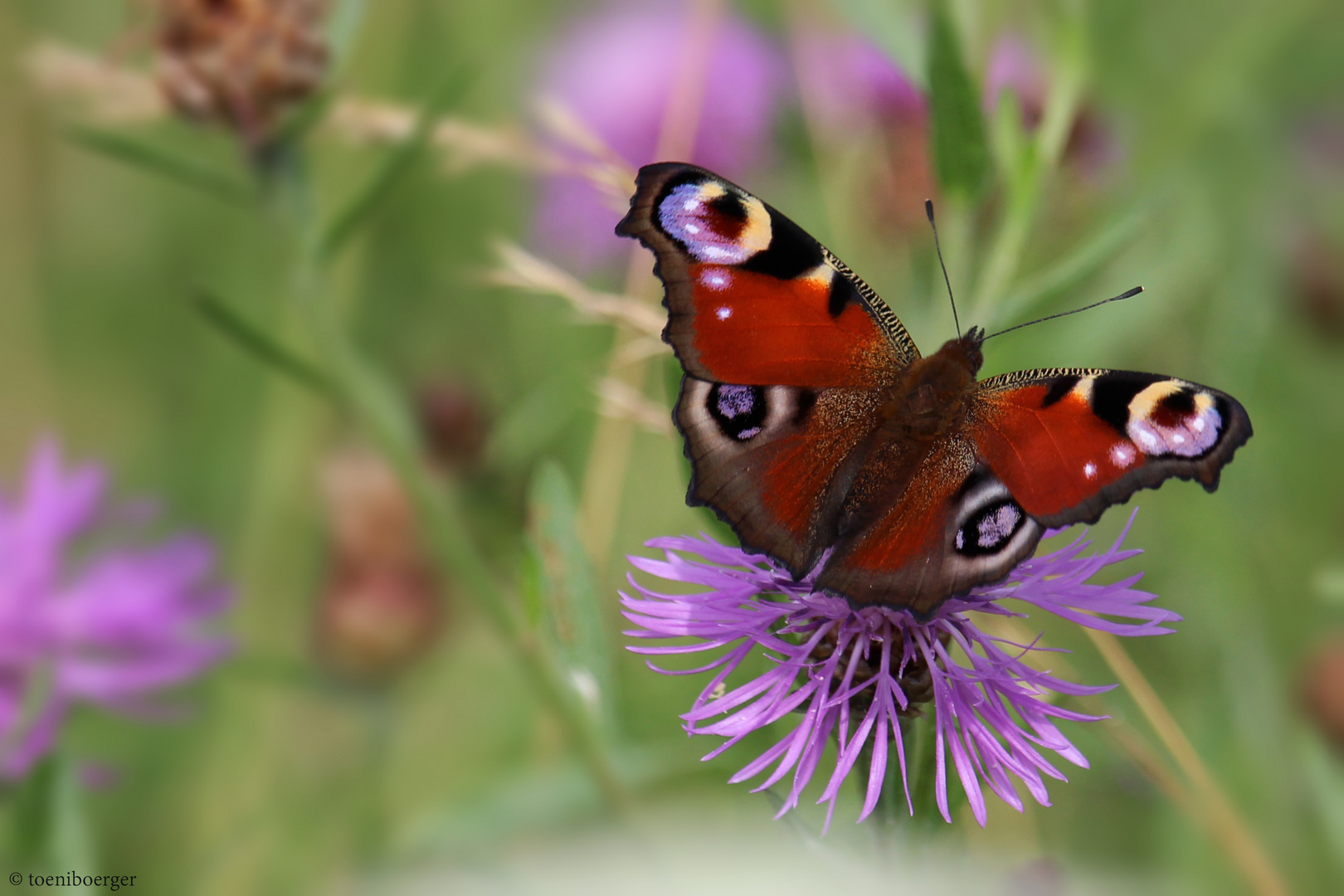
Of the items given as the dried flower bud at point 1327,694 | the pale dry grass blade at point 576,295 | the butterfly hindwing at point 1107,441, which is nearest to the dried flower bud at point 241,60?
the pale dry grass blade at point 576,295

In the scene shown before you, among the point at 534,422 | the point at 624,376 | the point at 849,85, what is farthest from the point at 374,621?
the point at 849,85

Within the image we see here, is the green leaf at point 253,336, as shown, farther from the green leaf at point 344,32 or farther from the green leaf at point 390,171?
the green leaf at point 344,32

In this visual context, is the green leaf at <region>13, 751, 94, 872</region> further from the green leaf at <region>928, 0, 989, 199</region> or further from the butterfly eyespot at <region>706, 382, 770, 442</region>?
the green leaf at <region>928, 0, 989, 199</region>

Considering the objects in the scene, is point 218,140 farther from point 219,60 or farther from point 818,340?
point 818,340

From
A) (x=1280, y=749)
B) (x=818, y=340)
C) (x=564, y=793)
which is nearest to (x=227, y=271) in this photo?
(x=564, y=793)

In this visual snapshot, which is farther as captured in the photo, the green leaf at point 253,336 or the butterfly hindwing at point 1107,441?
the green leaf at point 253,336

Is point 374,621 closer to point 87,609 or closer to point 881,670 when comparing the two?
point 87,609
